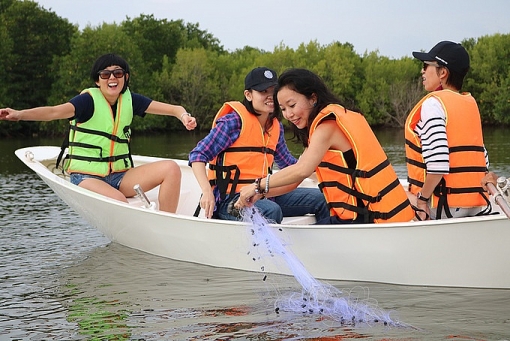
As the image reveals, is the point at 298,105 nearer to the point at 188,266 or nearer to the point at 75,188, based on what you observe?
the point at 188,266

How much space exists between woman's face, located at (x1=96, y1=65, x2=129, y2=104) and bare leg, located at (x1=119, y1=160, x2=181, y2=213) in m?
→ 0.66

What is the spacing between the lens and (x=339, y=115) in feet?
14.6

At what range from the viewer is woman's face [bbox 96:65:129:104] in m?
6.32

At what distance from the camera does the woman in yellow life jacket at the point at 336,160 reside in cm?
446

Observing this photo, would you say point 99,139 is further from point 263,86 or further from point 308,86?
point 308,86

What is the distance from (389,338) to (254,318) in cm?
87

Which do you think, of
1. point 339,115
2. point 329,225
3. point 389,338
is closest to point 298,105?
point 339,115

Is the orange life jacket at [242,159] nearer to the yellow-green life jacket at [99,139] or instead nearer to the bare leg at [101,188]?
the bare leg at [101,188]

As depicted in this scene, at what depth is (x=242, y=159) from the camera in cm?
557

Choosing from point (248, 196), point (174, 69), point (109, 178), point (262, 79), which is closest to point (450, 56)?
point (262, 79)

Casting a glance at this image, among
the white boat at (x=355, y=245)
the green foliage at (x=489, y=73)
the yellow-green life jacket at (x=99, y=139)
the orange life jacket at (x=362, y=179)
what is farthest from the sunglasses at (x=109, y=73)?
the green foliage at (x=489, y=73)

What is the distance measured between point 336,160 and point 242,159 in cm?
106

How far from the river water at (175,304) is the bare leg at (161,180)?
1.68 feet

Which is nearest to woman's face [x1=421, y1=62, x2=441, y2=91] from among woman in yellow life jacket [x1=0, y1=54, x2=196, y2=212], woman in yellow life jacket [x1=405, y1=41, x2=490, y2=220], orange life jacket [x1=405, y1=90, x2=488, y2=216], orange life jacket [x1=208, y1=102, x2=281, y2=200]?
woman in yellow life jacket [x1=405, y1=41, x2=490, y2=220]
